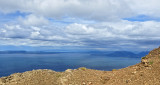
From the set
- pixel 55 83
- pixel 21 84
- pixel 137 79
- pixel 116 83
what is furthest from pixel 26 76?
pixel 137 79

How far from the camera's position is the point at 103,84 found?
18531 mm

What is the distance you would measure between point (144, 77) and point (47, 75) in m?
13.3

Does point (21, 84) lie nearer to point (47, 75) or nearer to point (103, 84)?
point (47, 75)

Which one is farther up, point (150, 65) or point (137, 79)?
point (150, 65)

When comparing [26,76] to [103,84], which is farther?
[26,76]

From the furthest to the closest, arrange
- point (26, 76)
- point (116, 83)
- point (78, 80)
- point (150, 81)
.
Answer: point (26, 76)
point (78, 80)
point (116, 83)
point (150, 81)

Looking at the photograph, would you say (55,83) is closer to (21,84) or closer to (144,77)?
(21,84)

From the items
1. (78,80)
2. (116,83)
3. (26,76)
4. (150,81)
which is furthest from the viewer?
(26,76)

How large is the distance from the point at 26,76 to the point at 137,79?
1529 centimetres

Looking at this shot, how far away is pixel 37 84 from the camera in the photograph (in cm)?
1894

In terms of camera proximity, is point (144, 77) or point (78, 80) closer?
point (144, 77)

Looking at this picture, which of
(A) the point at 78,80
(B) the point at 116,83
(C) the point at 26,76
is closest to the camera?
(B) the point at 116,83

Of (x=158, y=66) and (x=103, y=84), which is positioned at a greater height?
(x=158, y=66)

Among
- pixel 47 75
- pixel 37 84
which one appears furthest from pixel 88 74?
pixel 37 84
